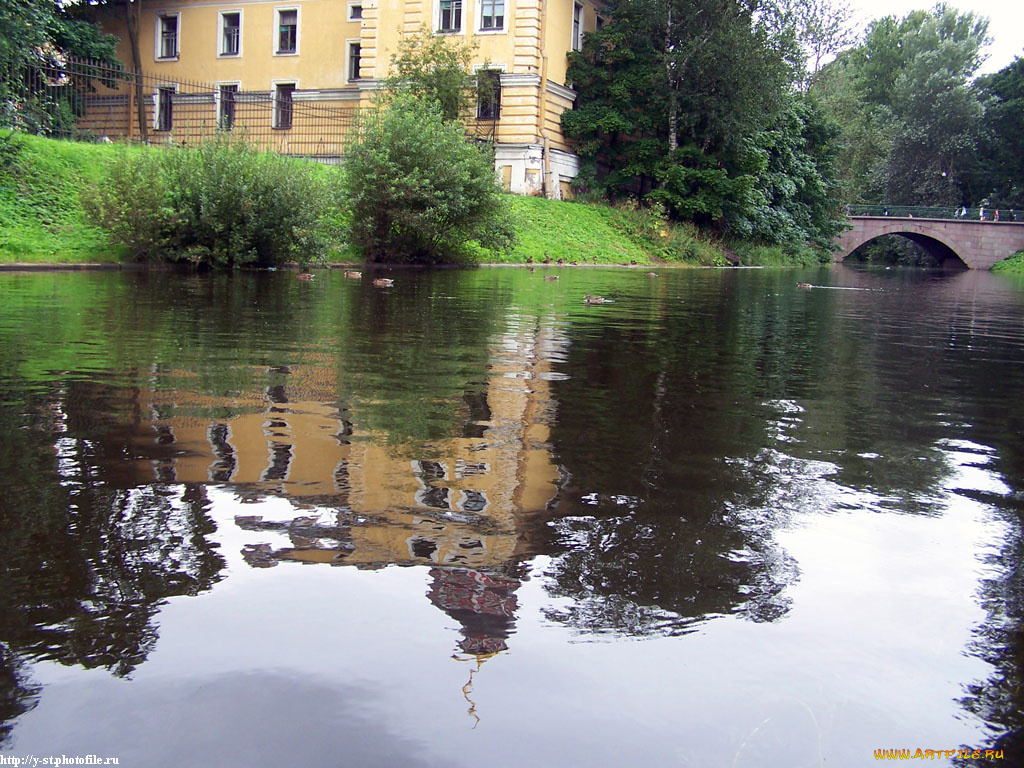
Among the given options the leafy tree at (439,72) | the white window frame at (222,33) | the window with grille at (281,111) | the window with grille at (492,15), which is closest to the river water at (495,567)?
the leafy tree at (439,72)

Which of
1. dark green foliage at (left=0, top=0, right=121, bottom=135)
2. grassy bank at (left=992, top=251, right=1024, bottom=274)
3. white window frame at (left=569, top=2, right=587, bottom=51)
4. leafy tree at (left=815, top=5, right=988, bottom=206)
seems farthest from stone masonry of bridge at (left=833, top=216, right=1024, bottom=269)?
dark green foliage at (left=0, top=0, right=121, bottom=135)

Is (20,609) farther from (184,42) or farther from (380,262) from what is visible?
(184,42)

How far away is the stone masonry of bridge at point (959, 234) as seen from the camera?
209ft

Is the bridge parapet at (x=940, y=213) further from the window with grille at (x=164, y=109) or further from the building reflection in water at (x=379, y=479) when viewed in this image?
the building reflection in water at (x=379, y=479)

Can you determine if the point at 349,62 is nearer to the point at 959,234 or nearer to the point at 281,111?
the point at 281,111

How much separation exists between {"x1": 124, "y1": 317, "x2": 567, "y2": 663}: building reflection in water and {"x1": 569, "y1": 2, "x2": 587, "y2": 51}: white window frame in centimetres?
3801

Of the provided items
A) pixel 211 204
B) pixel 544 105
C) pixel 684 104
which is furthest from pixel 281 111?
pixel 211 204

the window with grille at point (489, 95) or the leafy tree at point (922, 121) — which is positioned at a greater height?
the leafy tree at point (922, 121)

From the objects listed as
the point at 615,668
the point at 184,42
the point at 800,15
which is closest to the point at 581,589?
the point at 615,668

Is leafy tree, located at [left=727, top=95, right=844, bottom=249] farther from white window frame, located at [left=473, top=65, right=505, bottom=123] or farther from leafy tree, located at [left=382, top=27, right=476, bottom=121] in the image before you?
leafy tree, located at [left=382, top=27, right=476, bottom=121]

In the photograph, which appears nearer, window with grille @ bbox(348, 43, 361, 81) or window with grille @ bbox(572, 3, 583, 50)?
window with grille @ bbox(572, 3, 583, 50)

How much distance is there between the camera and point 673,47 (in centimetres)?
4034

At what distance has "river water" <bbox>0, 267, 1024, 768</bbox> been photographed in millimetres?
2045

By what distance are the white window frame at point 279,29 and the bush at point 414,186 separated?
23.2m
